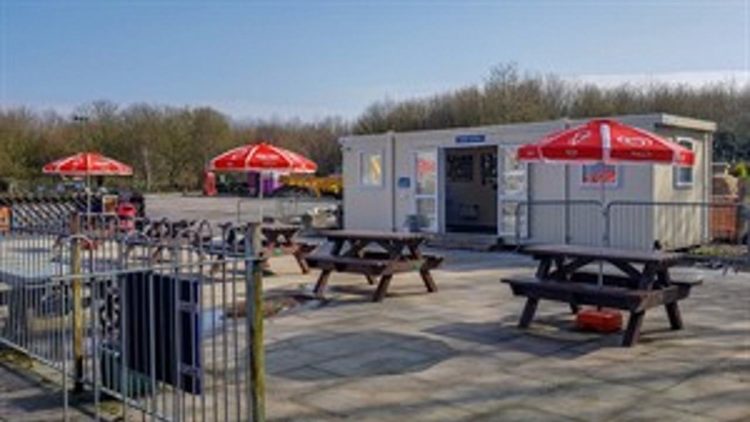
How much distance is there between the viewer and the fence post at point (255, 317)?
4.20m

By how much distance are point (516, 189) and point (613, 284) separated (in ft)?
27.7

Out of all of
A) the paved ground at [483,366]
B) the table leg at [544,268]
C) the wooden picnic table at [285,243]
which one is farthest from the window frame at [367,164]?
the table leg at [544,268]

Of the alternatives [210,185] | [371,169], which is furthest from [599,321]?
[210,185]

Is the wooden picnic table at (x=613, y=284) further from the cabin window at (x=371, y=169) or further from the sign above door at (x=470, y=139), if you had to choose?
the cabin window at (x=371, y=169)

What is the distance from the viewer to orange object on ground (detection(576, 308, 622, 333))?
24.5ft

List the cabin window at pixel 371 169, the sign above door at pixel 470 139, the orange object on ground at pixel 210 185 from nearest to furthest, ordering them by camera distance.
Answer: the sign above door at pixel 470 139
the cabin window at pixel 371 169
the orange object on ground at pixel 210 185

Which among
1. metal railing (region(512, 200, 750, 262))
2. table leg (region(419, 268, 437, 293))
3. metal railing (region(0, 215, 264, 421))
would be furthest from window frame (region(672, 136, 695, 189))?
metal railing (region(0, 215, 264, 421))

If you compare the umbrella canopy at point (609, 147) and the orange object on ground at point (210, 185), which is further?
the orange object on ground at point (210, 185)

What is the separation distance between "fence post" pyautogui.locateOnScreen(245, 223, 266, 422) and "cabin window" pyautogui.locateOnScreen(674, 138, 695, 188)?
12454 millimetres

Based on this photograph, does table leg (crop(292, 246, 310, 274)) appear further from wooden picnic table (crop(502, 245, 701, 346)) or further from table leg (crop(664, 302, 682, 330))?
table leg (crop(664, 302, 682, 330))

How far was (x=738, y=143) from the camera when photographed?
36.8m

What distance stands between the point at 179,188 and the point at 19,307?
4671cm

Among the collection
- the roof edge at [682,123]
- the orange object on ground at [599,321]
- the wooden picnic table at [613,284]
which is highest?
the roof edge at [682,123]

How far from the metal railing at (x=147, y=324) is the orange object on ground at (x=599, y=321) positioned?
3.42 m
